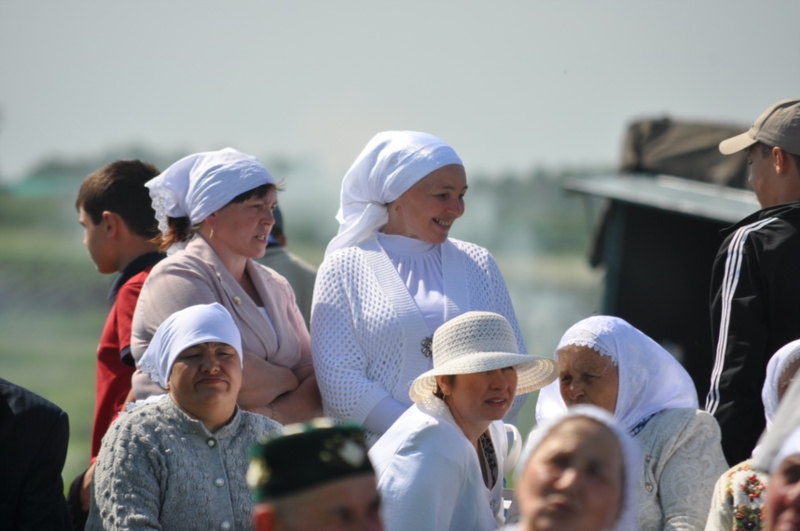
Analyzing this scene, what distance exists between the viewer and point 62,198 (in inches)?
542

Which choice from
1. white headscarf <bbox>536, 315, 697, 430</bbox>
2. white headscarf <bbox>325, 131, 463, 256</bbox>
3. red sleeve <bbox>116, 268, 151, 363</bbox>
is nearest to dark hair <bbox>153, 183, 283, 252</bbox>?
red sleeve <bbox>116, 268, 151, 363</bbox>

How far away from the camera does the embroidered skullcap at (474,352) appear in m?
3.75

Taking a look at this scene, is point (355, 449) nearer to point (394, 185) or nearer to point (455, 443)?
point (455, 443)

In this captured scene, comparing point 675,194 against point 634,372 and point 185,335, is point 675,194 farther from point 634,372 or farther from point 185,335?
point 185,335

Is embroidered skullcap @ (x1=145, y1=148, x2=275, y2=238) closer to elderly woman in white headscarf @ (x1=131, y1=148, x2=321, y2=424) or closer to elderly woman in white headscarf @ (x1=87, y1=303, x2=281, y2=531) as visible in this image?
elderly woman in white headscarf @ (x1=131, y1=148, x2=321, y2=424)

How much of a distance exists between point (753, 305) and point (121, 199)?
2.57 metres

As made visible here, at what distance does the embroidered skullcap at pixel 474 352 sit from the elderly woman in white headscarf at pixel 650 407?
14 cm

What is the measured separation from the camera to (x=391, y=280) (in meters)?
4.34

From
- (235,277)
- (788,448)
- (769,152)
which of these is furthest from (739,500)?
(235,277)

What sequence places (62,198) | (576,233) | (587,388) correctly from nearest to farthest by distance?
(587,388), (62,198), (576,233)

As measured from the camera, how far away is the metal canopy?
798 centimetres

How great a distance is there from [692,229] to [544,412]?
16.5ft

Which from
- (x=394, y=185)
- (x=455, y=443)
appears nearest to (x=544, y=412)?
(x=455, y=443)

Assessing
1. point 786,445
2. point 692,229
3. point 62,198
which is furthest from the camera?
point 62,198
